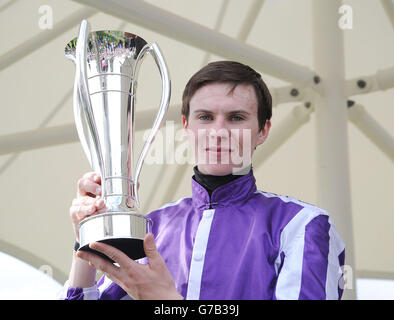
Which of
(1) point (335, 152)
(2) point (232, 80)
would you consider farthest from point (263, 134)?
(1) point (335, 152)

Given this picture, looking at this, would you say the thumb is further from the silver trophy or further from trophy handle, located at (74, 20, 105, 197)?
trophy handle, located at (74, 20, 105, 197)

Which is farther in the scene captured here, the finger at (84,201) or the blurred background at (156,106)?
the blurred background at (156,106)

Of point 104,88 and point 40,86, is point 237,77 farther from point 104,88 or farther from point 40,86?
point 40,86

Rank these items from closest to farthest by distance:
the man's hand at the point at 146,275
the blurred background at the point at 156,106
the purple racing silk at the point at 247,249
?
the man's hand at the point at 146,275 < the purple racing silk at the point at 247,249 < the blurred background at the point at 156,106

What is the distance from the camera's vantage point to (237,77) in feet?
6.25

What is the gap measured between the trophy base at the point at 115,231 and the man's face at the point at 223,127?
0.29m

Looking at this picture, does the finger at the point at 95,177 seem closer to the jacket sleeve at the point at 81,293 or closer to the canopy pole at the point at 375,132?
the jacket sleeve at the point at 81,293

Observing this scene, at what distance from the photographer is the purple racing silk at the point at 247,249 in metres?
1.66

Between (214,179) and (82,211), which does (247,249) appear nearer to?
(214,179)

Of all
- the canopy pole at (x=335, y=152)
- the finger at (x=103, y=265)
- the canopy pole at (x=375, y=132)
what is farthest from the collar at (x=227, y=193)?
the canopy pole at (x=375, y=132)

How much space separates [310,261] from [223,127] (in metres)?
0.41

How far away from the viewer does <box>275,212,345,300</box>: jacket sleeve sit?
1.63 metres
